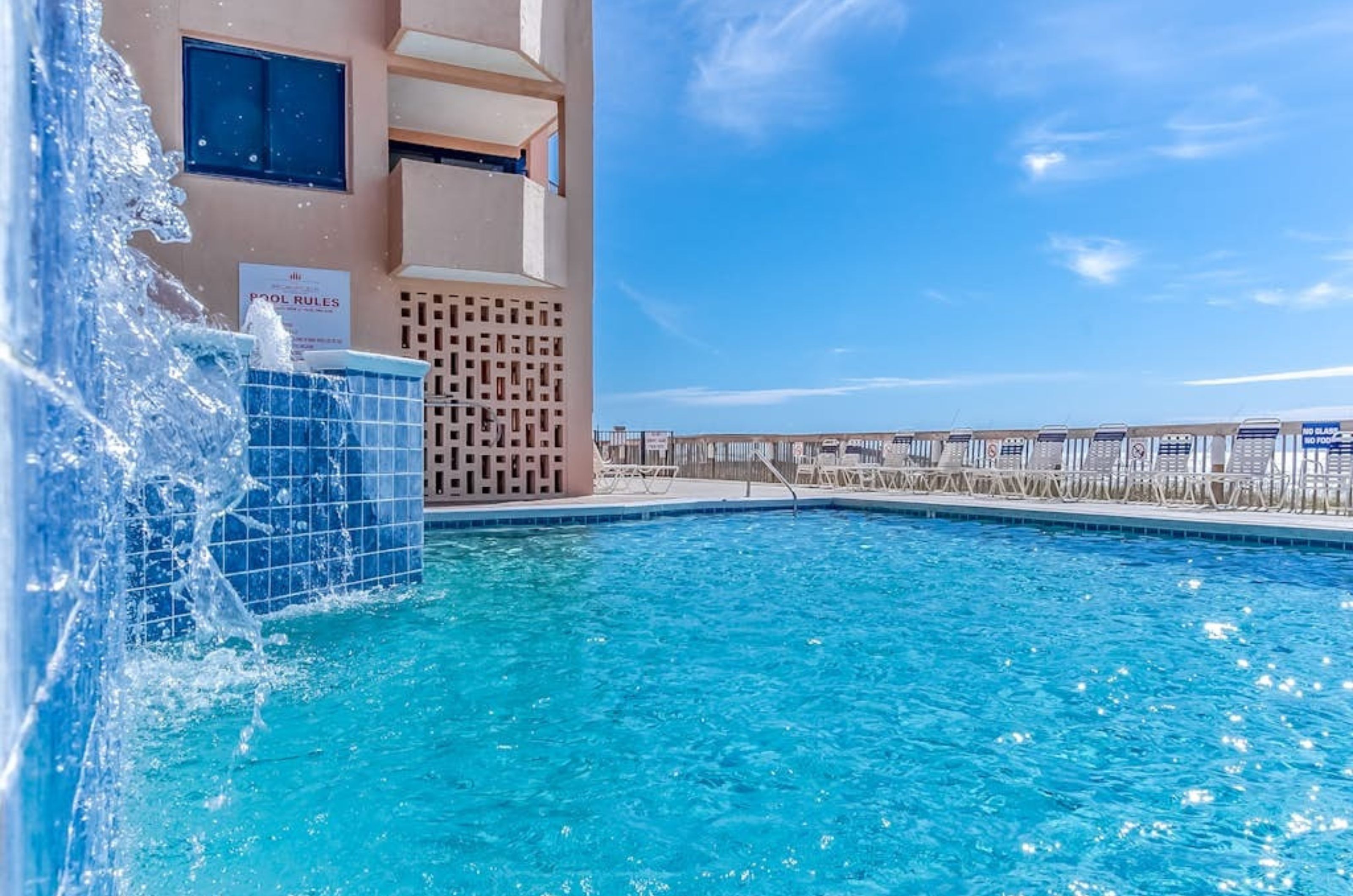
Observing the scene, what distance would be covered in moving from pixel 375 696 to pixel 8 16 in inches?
134

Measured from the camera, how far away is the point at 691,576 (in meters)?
6.71

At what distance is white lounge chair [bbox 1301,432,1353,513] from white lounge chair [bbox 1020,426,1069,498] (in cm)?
293

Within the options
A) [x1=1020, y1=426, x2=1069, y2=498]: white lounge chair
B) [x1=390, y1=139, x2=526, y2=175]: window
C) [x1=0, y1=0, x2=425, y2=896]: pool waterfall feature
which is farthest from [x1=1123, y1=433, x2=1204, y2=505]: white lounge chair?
[x1=0, y1=0, x2=425, y2=896]: pool waterfall feature

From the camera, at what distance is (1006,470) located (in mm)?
12688

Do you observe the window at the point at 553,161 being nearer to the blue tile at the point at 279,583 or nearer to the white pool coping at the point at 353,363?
the white pool coping at the point at 353,363

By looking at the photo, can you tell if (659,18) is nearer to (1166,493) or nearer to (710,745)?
(1166,493)

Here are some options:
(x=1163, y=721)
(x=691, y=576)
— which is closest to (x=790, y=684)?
(x=1163, y=721)

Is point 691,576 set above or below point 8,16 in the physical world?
below

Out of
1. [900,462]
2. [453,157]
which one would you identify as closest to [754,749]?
[900,462]

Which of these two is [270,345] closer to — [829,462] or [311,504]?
[311,504]

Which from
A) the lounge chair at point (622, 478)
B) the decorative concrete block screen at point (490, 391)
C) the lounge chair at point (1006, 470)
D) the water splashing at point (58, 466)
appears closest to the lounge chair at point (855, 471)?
the lounge chair at point (1006, 470)

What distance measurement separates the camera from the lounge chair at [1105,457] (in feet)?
38.5

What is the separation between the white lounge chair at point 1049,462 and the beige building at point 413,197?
7061 millimetres

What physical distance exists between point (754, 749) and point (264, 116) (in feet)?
34.6
